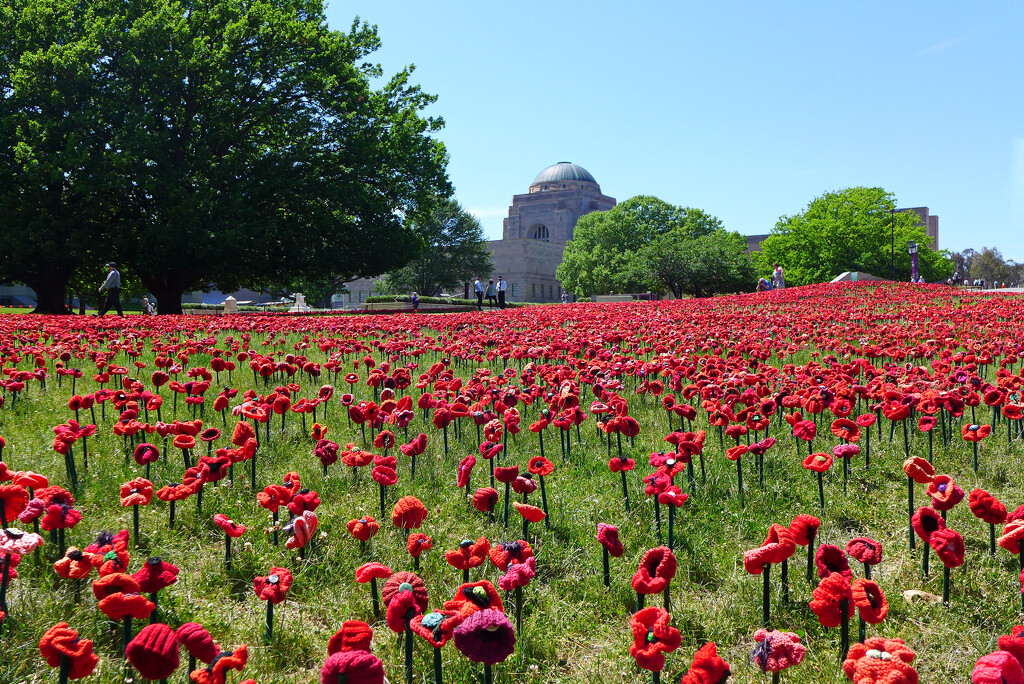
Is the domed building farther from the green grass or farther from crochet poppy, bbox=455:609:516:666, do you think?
crochet poppy, bbox=455:609:516:666

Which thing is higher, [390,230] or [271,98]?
[271,98]

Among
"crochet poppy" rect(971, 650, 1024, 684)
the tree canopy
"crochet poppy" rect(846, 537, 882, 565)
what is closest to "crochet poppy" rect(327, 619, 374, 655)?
"crochet poppy" rect(971, 650, 1024, 684)

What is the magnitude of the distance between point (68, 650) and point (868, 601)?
6.13 ft

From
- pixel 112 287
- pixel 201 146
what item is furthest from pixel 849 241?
pixel 112 287

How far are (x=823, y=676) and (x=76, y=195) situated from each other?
87.3 ft

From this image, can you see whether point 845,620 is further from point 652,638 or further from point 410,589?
point 410,589

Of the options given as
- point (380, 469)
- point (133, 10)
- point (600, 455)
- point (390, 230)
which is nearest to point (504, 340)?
point (600, 455)

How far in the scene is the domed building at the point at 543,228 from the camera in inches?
3775

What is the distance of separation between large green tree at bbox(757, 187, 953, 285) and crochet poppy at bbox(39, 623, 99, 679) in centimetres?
6482

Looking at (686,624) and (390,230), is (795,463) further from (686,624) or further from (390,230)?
(390,230)

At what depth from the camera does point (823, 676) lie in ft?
6.62

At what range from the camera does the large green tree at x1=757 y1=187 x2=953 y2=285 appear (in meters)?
60.2

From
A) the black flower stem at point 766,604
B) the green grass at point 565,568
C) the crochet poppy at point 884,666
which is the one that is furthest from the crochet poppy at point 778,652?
the black flower stem at point 766,604

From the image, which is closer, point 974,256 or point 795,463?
point 795,463
